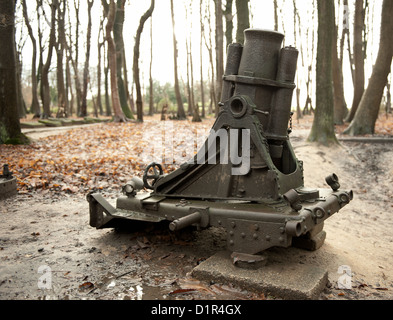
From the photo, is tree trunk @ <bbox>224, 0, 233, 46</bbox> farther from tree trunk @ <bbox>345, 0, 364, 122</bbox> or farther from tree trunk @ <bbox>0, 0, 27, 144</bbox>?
tree trunk @ <bbox>0, 0, 27, 144</bbox>

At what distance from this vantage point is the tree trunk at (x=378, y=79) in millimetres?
13555

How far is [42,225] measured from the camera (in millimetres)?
5613

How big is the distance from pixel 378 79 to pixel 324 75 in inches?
108

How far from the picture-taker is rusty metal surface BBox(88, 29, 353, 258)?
425cm

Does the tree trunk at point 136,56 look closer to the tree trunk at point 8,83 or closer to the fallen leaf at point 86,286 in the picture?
the tree trunk at point 8,83

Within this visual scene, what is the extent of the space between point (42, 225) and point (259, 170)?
308 centimetres

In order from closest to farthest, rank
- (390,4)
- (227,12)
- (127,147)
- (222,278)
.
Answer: (222,278) → (127,147) → (390,4) → (227,12)

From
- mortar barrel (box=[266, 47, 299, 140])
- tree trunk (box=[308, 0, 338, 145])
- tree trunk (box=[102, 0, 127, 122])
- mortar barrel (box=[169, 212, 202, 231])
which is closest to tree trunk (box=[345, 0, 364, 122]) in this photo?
tree trunk (box=[308, 0, 338, 145])

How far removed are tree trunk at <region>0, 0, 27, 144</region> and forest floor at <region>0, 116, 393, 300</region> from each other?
262 centimetres

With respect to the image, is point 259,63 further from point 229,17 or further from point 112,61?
point 112,61

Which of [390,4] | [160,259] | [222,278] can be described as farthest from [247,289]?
[390,4]

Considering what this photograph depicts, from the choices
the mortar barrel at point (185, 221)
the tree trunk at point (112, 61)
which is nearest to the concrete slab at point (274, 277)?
the mortar barrel at point (185, 221)
